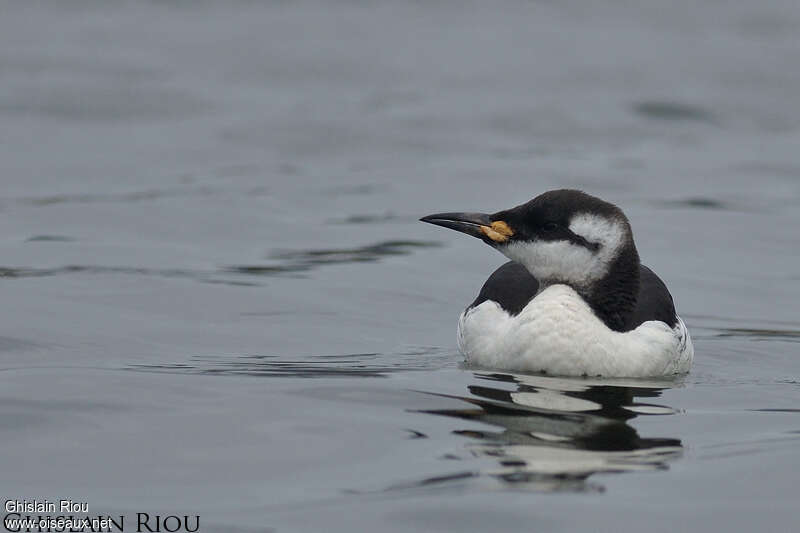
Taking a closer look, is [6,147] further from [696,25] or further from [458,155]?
[696,25]

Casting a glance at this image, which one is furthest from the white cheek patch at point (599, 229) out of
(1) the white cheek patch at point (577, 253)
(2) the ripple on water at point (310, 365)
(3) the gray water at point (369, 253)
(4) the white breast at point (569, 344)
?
(2) the ripple on water at point (310, 365)

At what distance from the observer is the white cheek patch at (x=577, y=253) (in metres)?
8.75

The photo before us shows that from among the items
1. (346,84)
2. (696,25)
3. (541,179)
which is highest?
(696,25)

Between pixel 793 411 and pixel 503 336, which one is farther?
pixel 503 336

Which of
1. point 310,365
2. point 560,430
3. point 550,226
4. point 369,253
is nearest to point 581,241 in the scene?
point 550,226

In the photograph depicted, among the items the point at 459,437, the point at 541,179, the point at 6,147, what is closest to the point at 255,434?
the point at 459,437

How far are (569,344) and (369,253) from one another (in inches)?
231

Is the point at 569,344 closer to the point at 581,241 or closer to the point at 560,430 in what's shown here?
the point at 581,241

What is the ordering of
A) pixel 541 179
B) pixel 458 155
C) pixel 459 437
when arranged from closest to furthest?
pixel 459 437
pixel 541 179
pixel 458 155

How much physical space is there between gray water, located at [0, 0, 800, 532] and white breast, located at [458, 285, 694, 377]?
0.16 m

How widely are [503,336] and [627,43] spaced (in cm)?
1998

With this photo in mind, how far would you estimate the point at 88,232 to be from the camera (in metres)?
14.8

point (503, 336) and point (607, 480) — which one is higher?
point (503, 336)

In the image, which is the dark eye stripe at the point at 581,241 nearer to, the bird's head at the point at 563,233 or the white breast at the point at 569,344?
the bird's head at the point at 563,233
